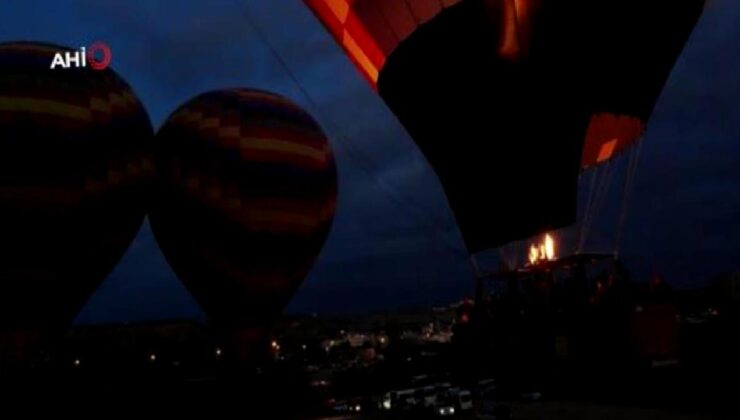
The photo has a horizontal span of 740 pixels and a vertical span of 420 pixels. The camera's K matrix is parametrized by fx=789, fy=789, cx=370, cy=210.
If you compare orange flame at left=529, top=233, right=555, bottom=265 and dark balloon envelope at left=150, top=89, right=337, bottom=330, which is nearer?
orange flame at left=529, top=233, right=555, bottom=265

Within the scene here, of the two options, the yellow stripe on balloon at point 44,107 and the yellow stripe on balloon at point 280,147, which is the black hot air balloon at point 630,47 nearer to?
the yellow stripe on balloon at point 280,147

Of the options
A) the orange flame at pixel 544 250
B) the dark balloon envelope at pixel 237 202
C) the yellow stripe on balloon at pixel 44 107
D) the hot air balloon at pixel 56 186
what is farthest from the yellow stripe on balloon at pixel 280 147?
the orange flame at pixel 544 250

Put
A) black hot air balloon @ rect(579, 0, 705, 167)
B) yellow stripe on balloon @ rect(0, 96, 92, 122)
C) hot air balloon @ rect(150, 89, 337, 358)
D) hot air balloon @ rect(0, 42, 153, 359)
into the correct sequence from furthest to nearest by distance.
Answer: hot air balloon @ rect(150, 89, 337, 358) → yellow stripe on balloon @ rect(0, 96, 92, 122) → hot air balloon @ rect(0, 42, 153, 359) → black hot air balloon @ rect(579, 0, 705, 167)

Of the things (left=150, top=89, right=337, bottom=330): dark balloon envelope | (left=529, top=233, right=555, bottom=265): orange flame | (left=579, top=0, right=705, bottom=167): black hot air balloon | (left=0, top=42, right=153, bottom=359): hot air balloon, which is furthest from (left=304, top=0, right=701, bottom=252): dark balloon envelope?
(left=150, top=89, right=337, bottom=330): dark balloon envelope

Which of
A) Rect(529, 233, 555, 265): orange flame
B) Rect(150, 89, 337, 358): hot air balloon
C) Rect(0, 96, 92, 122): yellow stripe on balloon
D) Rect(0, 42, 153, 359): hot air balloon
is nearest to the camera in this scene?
Rect(529, 233, 555, 265): orange flame

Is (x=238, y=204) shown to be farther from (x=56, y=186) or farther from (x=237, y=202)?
(x=56, y=186)

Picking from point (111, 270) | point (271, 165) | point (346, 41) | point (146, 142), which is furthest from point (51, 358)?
point (346, 41)

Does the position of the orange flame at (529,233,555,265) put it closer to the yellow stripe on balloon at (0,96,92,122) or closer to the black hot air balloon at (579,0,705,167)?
the black hot air balloon at (579,0,705,167)

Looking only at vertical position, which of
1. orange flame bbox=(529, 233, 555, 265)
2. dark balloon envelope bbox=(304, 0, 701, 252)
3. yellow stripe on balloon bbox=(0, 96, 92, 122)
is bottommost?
orange flame bbox=(529, 233, 555, 265)
